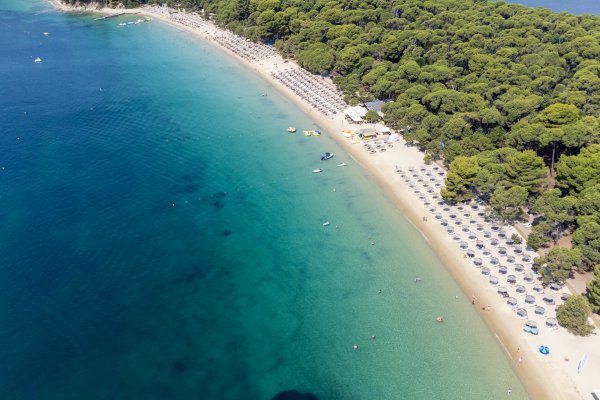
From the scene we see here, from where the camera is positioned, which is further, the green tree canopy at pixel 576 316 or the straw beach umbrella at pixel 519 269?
the straw beach umbrella at pixel 519 269

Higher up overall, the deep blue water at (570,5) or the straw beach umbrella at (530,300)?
the deep blue water at (570,5)

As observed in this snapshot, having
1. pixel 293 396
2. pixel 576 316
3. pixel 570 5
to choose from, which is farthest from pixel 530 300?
pixel 570 5

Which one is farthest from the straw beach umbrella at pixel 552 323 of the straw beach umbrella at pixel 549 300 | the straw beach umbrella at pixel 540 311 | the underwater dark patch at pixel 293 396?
the underwater dark patch at pixel 293 396

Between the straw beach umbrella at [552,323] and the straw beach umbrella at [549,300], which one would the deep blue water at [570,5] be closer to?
the straw beach umbrella at [549,300]

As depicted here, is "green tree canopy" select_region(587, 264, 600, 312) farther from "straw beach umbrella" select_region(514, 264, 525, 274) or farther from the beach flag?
"straw beach umbrella" select_region(514, 264, 525, 274)

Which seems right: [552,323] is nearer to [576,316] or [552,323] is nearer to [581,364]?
[576,316]

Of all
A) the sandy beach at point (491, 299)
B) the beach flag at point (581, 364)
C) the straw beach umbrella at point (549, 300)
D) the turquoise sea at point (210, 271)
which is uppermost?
the straw beach umbrella at point (549, 300)

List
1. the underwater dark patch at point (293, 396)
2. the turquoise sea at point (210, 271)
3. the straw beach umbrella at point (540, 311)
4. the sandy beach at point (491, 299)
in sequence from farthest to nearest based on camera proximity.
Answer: the straw beach umbrella at point (540, 311) < the turquoise sea at point (210, 271) < the underwater dark patch at point (293, 396) < the sandy beach at point (491, 299)

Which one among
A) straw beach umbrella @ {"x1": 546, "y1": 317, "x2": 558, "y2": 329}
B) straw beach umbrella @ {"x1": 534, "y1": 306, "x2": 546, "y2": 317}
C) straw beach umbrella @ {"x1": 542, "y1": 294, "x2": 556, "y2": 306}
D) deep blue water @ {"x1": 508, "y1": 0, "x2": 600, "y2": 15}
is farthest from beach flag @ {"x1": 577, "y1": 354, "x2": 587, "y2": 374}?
deep blue water @ {"x1": 508, "y1": 0, "x2": 600, "y2": 15}
